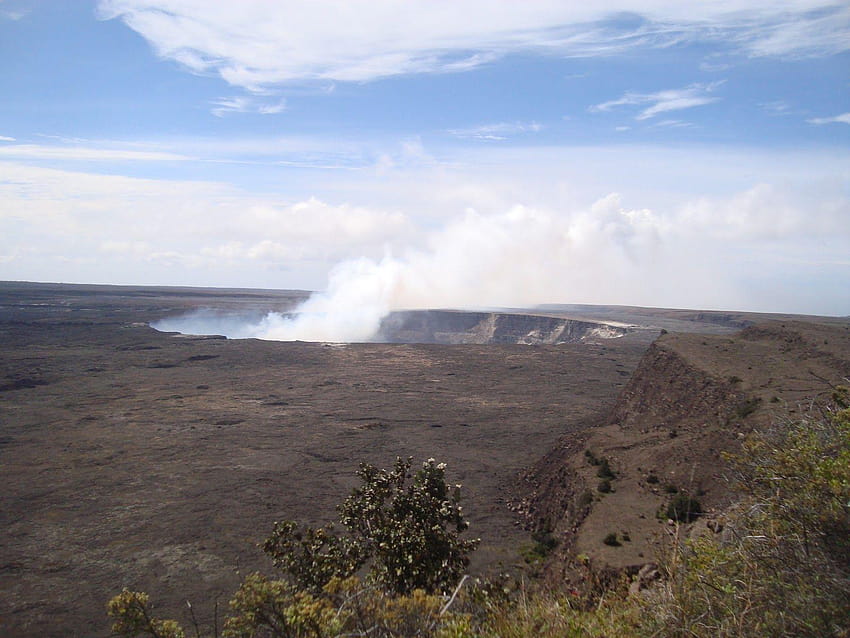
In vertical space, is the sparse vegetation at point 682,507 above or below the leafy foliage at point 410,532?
below

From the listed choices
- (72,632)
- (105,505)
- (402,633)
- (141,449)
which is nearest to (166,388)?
(141,449)

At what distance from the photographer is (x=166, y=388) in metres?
34.2

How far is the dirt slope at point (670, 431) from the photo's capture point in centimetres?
1299

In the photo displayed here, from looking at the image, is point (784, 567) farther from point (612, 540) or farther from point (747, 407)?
point (747, 407)

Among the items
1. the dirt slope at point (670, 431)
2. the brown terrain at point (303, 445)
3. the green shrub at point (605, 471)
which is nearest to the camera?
the dirt slope at point (670, 431)

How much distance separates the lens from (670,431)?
18.6 m

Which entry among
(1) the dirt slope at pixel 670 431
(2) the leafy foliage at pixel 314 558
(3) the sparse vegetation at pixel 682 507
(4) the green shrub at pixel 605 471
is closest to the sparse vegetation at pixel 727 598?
(2) the leafy foliage at pixel 314 558

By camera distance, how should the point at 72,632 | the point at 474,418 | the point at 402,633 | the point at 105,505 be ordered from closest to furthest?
1. the point at 402,633
2. the point at 72,632
3. the point at 105,505
4. the point at 474,418

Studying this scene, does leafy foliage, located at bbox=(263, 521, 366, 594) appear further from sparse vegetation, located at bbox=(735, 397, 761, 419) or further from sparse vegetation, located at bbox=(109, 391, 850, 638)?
sparse vegetation, located at bbox=(735, 397, 761, 419)

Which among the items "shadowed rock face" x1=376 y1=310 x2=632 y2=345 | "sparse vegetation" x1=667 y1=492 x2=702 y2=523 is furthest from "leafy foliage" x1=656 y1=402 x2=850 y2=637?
"shadowed rock face" x1=376 y1=310 x2=632 y2=345

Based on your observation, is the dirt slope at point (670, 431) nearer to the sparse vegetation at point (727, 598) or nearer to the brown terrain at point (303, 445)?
the brown terrain at point (303, 445)

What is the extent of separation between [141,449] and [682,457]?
63.9 ft

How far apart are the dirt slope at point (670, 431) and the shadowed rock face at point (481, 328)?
4275 cm

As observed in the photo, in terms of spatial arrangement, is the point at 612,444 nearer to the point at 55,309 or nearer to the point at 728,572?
the point at 728,572
